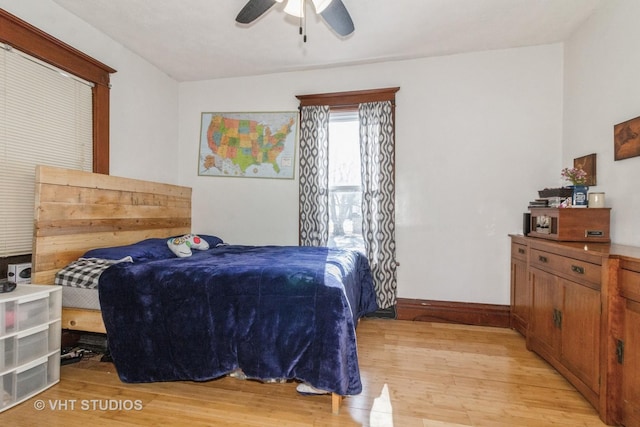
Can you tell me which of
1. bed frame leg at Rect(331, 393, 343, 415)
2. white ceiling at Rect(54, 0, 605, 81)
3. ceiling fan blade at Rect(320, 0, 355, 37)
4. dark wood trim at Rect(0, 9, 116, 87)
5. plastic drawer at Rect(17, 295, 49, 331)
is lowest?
bed frame leg at Rect(331, 393, 343, 415)

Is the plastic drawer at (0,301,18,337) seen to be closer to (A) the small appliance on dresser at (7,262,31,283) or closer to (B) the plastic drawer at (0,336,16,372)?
(B) the plastic drawer at (0,336,16,372)

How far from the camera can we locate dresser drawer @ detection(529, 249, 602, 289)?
172 cm

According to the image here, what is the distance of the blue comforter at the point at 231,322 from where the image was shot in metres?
1.67

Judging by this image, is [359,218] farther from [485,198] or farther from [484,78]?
[484,78]

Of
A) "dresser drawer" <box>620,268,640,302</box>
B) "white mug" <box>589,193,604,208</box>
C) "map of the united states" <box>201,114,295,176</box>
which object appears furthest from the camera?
"map of the united states" <box>201,114,295,176</box>

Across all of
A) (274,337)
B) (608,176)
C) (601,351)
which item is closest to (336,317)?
(274,337)

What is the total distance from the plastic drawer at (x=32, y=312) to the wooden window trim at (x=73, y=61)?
1280mm

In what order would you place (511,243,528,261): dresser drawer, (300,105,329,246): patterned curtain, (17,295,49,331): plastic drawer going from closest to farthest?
(17,295,49,331): plastic drawer < (511,243,528,261): dresser drawer < (300,105,329,246): patterned curtain

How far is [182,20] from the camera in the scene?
2.59 m

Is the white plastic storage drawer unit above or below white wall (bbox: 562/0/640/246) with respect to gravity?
below

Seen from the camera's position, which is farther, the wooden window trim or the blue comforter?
the wooden window trim

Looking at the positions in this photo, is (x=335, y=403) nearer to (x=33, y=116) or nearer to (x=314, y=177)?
(x=314, y=177)

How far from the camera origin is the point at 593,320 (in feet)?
5.65

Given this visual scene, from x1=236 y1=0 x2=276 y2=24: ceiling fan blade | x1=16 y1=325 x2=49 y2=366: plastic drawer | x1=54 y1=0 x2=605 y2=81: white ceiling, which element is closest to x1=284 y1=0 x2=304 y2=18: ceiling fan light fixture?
x1=236 y1=0 x2=276 y2=24: ceiling fan blade
